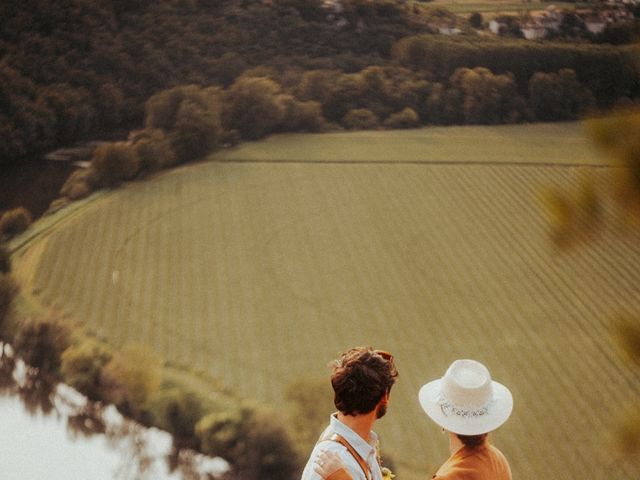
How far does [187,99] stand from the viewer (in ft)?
78.8

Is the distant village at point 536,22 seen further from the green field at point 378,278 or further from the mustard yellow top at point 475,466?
the mustard yellow top at point 475,466

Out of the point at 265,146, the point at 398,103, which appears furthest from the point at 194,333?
the point at 398,103

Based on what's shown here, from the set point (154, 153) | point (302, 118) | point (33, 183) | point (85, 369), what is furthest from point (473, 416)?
point (302, 118)

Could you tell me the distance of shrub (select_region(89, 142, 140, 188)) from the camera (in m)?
20.9

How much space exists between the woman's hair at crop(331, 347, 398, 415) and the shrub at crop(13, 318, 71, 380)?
12708 mm

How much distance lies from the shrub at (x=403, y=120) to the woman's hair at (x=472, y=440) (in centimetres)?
2178

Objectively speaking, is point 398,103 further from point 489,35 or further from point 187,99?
point 187,99

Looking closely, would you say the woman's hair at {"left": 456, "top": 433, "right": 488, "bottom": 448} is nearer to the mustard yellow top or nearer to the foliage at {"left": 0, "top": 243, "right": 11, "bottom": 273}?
the mustard yellow top

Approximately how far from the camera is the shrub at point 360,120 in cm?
2436

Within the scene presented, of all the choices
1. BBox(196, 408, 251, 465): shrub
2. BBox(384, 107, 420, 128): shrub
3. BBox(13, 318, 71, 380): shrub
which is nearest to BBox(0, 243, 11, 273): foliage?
BBox(13, 318, 71, 380): shrub

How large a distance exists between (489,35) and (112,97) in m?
11.3

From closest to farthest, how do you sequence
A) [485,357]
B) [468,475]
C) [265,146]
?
1. [468,475]
2. [485,357]
3. [265,146]

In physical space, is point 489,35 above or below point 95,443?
above

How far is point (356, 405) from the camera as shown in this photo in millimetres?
2793
